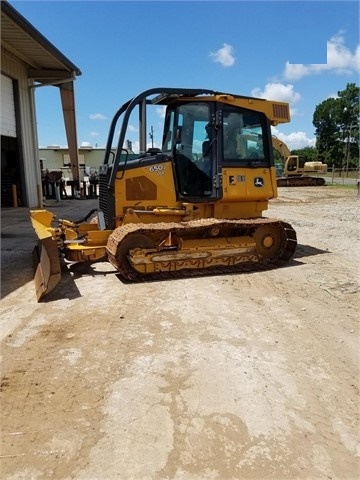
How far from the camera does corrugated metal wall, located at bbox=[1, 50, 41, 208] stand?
14.4 metres

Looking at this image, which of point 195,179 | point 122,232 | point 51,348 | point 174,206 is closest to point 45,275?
point 122,232

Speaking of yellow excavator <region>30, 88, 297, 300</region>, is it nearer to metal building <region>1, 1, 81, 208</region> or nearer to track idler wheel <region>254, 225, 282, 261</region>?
track idler wheel <region>254, 225, 282, 261</region>

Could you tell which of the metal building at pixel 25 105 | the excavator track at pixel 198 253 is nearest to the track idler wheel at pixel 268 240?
the excavator track at pixel 198 253

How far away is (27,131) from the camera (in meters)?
15.3

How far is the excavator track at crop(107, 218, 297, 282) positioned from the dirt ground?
430mm

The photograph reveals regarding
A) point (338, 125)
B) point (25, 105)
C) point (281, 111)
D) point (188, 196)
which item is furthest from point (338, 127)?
point (188, 196)

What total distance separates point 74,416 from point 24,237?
294 inches

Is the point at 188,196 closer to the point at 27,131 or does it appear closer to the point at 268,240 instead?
the point at 268,240

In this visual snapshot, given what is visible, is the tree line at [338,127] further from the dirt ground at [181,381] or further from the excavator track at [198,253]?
the dirt ground at [181,381]

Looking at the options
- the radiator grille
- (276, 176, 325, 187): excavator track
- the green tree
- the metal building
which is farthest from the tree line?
the radiator grille

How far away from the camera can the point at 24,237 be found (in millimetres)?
9484

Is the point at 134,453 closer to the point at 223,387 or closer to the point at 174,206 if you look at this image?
the point at 223,387

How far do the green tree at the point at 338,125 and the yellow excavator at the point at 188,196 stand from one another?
7697cm

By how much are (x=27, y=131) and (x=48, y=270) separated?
Answer: 38.7 feet
